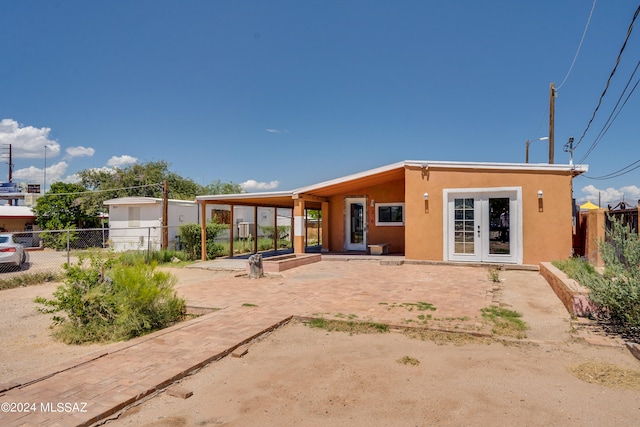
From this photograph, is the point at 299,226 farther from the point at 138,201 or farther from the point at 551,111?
the point at 551,111

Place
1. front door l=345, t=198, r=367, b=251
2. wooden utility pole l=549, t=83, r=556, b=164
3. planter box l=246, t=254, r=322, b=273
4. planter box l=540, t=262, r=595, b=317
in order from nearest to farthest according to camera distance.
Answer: planter box l=540, t=262, r=595, b=317 → planter box l=246, t=254, r=322, b=273 → front door l=345, t=198, r=367, b=251 → wooden utility pole l=549, t=83, r=556, b=164

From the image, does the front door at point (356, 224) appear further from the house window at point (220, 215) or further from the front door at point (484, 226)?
the house window at point (220, 215)

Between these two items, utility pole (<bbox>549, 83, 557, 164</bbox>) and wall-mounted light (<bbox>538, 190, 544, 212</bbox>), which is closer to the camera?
Answer: wall-mounted light (<bbox>538, 190, 544, 212</bbox>)

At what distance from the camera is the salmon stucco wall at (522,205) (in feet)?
37.9

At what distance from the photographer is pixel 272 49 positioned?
1576 centimetres

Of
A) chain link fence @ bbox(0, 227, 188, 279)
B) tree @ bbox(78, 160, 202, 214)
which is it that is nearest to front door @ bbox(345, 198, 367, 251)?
chain link fence @ bbox(0, 227, 188, 279)

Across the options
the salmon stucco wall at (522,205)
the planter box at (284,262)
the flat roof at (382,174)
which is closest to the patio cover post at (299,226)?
the flat roof at (382,174)

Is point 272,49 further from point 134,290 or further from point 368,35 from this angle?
point 134,290

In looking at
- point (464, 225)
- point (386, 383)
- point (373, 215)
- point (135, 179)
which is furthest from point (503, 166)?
point (135, 179)

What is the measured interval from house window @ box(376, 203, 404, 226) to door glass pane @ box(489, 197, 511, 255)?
14.1 feet

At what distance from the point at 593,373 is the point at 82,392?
488cm

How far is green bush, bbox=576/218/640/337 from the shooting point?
503 centimetres

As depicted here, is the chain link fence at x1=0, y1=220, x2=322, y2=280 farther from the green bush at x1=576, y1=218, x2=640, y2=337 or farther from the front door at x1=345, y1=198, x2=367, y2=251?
the green bush at x1=576, y1=218, x2=640, y2=337

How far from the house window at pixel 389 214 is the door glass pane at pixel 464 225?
357 cm
